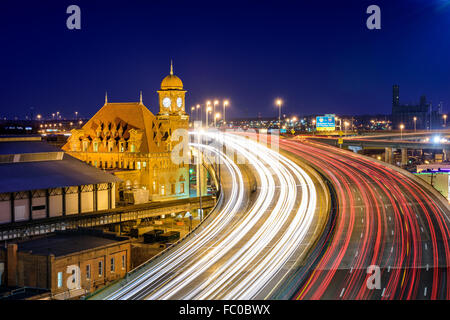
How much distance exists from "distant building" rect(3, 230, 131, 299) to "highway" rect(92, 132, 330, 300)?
738 cm

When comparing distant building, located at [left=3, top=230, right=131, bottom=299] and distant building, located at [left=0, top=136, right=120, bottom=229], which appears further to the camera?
distant building, located at [left=0, top=136, right=120, bottom=229]

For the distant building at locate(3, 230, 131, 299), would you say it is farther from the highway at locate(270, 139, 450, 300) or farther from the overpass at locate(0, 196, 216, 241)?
the highway at locate(270, 139, 450, 300)

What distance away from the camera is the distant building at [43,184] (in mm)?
58094

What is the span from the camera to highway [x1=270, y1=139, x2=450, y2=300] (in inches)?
1214

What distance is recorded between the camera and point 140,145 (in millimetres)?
80625

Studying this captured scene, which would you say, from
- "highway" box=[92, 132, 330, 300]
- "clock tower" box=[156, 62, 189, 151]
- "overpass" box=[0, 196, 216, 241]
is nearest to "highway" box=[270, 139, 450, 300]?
"highway" box=[92, 132, 330, 300]

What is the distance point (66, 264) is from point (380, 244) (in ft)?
74.4

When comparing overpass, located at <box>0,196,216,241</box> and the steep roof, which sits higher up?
the steep roof

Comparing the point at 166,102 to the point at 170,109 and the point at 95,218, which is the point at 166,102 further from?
the point at 95,218

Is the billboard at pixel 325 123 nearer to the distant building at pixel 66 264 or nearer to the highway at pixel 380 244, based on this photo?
the highway at pixel 380 244

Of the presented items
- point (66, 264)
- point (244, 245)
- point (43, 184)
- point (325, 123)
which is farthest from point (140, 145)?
point (325, 123)

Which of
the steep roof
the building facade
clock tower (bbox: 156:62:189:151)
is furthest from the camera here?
clock tower (bbox: 156:62:189:151)

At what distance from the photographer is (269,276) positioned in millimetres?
32312

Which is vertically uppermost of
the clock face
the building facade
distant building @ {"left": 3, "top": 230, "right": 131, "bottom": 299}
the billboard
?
the clock face
